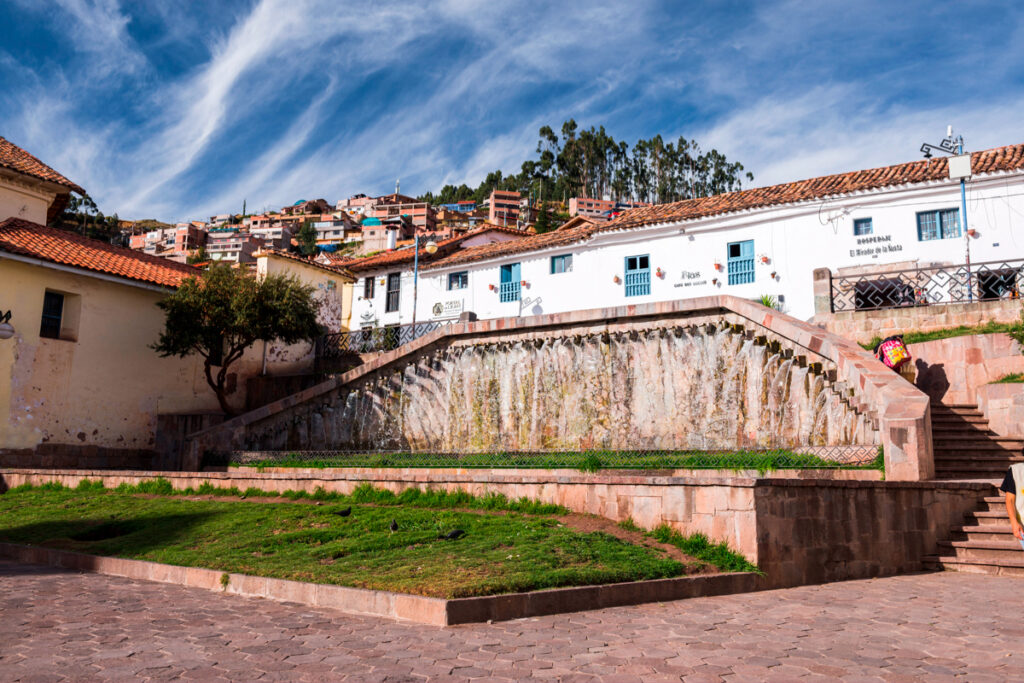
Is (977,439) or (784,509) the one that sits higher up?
(977,439)

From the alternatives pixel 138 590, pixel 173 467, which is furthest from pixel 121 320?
pixel 138 590

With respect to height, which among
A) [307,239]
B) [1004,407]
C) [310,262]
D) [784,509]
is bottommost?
[784,509]

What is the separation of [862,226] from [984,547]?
15045 millimetres

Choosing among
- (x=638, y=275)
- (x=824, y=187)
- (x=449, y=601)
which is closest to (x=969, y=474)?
(x=449, y=601)

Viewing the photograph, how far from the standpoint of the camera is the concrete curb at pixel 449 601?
273 inches

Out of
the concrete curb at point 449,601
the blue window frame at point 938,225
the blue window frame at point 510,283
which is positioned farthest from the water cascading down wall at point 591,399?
the blue window frame at point 938,225

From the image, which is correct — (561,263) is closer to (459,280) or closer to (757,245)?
(459,280)

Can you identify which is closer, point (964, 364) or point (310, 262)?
point (964, 364)

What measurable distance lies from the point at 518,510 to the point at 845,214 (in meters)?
17.4

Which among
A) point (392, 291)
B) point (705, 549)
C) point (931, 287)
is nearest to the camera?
point (705, 549)

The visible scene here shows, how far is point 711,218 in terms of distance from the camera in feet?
84.3

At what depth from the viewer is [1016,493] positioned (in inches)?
248

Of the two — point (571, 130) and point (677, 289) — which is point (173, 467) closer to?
point (677, 289)

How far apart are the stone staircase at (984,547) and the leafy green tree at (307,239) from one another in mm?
102971
